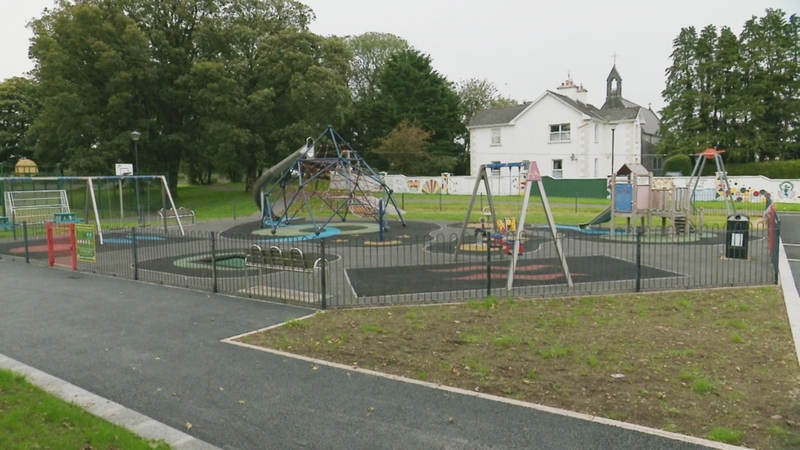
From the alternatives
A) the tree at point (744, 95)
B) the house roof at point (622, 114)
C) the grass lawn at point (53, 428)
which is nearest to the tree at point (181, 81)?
the house roof at point (622, 114)

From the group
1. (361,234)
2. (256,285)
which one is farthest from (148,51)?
(256,285)

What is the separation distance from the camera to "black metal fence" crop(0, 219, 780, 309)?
10703 millimetres

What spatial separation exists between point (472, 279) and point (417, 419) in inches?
284

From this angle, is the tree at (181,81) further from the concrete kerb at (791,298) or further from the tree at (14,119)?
the concrete kerb at (791,298)

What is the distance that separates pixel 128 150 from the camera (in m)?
41.2

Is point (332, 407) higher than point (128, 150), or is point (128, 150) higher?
point (128, 150)

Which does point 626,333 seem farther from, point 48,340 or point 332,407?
point 48,340

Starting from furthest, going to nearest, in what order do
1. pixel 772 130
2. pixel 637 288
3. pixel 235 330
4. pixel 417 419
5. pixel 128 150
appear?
1. pixel 772 130
2. pixel 128 150
3. pixel 637 288
4. pixel 235 330
5. pixel 417 419

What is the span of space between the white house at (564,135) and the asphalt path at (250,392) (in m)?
43.3

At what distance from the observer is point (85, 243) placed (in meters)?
14.4

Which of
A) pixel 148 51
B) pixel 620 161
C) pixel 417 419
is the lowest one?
pixel 417 419

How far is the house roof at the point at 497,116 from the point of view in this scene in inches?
2066

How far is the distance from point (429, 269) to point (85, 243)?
8.60 metres

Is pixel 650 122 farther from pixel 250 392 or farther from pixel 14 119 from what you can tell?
pixel 250 392
